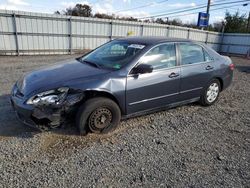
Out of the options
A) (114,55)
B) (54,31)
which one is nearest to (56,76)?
(114,55)

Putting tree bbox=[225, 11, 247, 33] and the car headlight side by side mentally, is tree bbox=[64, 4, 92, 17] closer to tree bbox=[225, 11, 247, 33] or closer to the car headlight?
tree bbox=[225, 11, 247, 33]

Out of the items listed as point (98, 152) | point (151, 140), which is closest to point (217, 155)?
point (151, 140)

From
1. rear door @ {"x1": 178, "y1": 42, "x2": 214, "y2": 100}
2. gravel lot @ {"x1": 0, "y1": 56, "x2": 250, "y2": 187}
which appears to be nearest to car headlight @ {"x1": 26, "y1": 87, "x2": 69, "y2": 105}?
gravel lot @ {"x1": 0, "y1": 56, "x2": 250, "y2": 187}

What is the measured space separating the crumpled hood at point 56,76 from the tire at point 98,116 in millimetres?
411

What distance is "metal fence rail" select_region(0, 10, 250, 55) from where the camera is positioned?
1125 centimetres

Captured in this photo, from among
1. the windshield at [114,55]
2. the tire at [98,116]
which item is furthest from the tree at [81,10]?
the tire at [98,116]

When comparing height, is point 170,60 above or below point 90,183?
above

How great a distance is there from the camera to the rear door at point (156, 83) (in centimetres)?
362

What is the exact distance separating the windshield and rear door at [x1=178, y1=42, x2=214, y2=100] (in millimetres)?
996

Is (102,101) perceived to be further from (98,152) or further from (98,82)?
(98,152)

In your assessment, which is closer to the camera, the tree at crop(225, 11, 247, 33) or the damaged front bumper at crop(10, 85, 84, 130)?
the damaged front bumper at crop(10, 85, 84, 130)

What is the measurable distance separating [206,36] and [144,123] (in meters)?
19.2

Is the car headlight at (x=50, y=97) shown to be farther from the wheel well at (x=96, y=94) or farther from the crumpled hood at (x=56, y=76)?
the wheel well at (x=96, y=94)

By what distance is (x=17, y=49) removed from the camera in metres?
11.6
